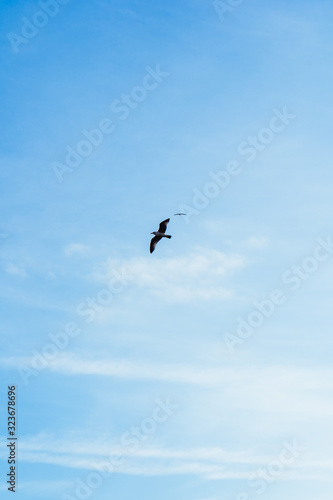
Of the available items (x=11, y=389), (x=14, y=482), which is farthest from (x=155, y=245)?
(x=14, y=482)

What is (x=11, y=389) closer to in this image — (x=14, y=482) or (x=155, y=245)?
(x=14, y=482)

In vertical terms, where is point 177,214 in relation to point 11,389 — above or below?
above

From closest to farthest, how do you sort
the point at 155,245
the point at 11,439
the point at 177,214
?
the point at 177,214
the point at 11,439
the point at 155,245

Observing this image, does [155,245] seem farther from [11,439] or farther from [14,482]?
[14,482]

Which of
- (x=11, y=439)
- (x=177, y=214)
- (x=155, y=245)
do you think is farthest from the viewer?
(x=155, y=245)

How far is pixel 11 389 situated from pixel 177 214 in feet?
73.0

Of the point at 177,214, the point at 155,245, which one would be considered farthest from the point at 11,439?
the point at 177,214

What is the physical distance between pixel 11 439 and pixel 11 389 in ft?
13.1

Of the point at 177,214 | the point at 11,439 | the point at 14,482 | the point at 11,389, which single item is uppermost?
the point at 177,214

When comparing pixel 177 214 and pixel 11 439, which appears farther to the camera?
pixel 11 439

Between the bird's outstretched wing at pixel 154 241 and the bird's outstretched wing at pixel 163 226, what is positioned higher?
the bird's outstretched wing at pixel 163 226

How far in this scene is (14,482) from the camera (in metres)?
35.4

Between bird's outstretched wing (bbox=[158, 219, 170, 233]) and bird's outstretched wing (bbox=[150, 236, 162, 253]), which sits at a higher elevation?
bird's outstretched wing (bbox=[158, 219, 170, 233])

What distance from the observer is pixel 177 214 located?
25.3 metres
